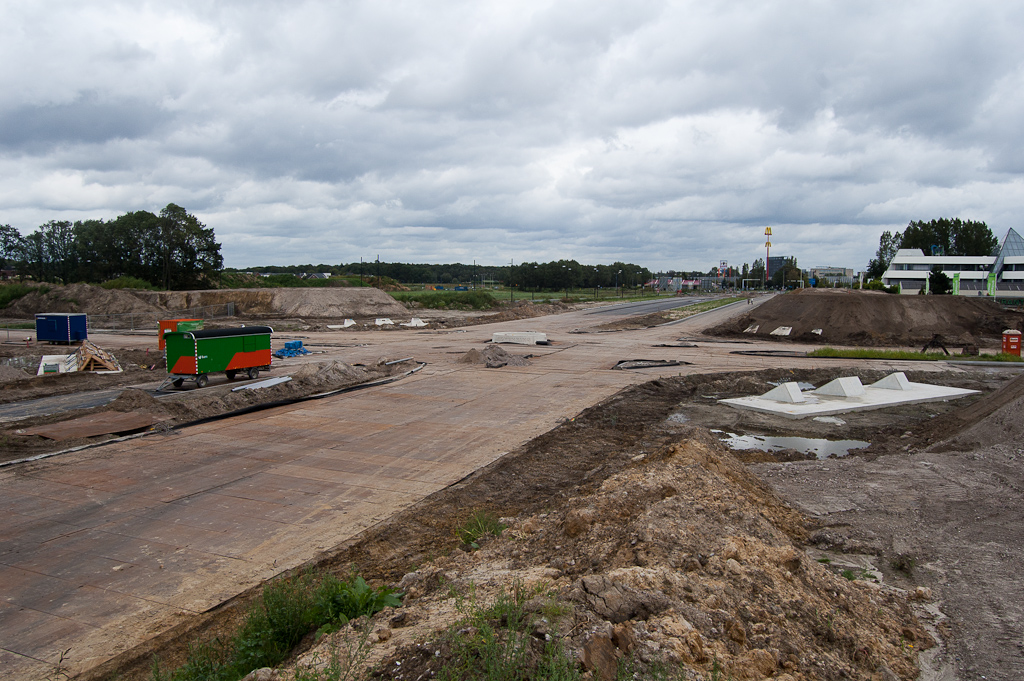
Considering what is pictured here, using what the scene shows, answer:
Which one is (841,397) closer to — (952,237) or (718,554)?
(718,554)

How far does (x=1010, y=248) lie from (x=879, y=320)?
264 feet

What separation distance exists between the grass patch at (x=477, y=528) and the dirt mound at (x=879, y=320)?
36.9 m

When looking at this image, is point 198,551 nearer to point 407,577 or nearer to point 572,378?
point 407,577

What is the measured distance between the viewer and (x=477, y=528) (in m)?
8.59

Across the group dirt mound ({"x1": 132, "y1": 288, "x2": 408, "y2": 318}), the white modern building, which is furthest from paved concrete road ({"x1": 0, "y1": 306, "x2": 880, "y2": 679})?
the white modern building

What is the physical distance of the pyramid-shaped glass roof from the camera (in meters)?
97.6

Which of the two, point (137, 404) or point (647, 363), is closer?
point (137, 404)

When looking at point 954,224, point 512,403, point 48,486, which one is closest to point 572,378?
point 512,403

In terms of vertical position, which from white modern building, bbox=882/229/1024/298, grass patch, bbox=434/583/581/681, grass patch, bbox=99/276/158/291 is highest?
white modern building, bbox=882/229/1024/298

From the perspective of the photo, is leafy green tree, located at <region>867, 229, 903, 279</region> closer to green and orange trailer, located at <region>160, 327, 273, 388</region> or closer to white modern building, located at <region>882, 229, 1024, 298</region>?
white modern building, located at <region>882, 229, 1024, 298</region>

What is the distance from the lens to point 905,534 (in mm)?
8008

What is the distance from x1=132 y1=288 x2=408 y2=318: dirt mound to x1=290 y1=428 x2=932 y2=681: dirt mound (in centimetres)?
6085

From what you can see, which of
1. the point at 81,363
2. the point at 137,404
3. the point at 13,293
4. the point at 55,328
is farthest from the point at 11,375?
the point at 13,293

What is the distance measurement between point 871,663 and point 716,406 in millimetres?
14748
